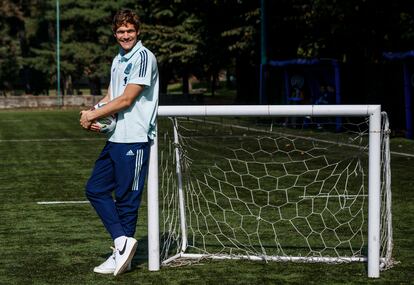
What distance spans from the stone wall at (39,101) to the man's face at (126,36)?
4550 cm

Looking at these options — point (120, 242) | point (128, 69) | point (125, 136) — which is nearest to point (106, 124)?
point (125, 136)

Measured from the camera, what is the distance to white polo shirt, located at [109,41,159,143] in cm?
690

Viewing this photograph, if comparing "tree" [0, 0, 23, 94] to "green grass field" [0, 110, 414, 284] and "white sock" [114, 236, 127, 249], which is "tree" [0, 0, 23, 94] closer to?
"green grass field" [0, 110, 414, 284]

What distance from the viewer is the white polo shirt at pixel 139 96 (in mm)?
6898

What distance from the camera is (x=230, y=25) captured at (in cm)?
4403

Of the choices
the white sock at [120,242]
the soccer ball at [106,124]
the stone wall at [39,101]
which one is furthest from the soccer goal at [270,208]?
the stone wall at [39,101]

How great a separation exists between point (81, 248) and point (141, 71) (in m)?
2.09

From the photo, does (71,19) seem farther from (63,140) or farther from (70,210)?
(70,210)

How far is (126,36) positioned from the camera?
693 cm

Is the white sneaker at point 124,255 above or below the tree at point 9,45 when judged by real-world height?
below

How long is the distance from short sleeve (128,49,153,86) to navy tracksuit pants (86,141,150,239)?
1.55ft

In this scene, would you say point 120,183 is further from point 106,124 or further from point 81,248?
point 81,248

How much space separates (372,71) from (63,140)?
925 cm

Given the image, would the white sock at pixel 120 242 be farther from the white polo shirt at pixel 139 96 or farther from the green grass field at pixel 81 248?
the white polo shirt at pixel 139 96
